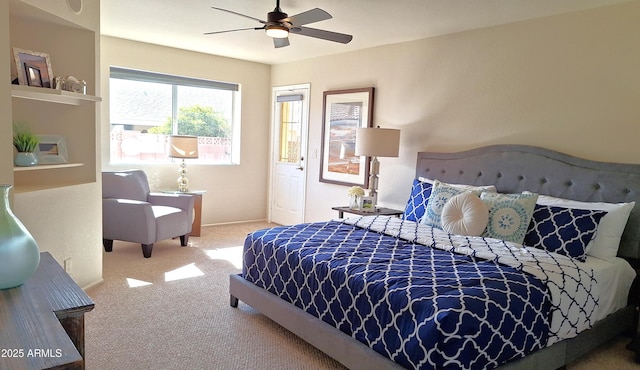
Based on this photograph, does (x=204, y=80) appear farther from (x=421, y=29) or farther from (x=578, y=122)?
(x=578, y=122)

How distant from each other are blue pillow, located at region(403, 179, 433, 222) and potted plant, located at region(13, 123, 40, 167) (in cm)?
307

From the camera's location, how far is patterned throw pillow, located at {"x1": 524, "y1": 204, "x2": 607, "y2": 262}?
2906 mm

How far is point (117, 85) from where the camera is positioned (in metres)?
5.33

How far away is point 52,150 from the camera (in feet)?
11.3

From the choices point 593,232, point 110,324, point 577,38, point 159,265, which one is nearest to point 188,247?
point 159,265

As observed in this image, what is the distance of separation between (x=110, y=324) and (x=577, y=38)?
4.13m

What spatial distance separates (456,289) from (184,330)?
1861 millimetres

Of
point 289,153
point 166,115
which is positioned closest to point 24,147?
point 166,115

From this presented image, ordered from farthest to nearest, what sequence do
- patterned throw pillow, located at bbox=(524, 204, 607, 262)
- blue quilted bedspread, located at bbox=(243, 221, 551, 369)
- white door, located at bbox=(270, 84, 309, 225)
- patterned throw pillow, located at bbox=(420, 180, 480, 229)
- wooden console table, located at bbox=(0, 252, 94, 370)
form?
1. white door, located at bbox=(270, 84, 309, 225)
2. patterned throw pillow, located at bbox=(420, 180, 480, 229)
3. patterned throw pillow, located at bbox=(524, 204, 607, 262)
4. blue quilted bedspread, located at bbox=(243, 221, 551, 369)
5. wooden console table, located at bbox=(0, 252, 94, 370)

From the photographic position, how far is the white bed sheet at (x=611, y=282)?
108 inches

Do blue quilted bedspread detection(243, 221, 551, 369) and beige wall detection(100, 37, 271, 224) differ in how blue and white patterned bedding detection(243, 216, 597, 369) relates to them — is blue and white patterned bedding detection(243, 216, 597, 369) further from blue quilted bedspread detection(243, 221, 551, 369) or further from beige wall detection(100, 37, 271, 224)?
beige wall detection(100, 37, 271, 224)

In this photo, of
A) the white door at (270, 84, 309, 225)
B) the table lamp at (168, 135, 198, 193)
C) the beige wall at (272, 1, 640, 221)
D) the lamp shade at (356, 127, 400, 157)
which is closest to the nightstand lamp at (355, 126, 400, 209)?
the lamp shade at (356, 127, 400, 157)

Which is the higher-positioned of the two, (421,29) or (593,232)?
(421,29)

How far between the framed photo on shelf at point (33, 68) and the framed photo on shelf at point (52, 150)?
1.46 ft
